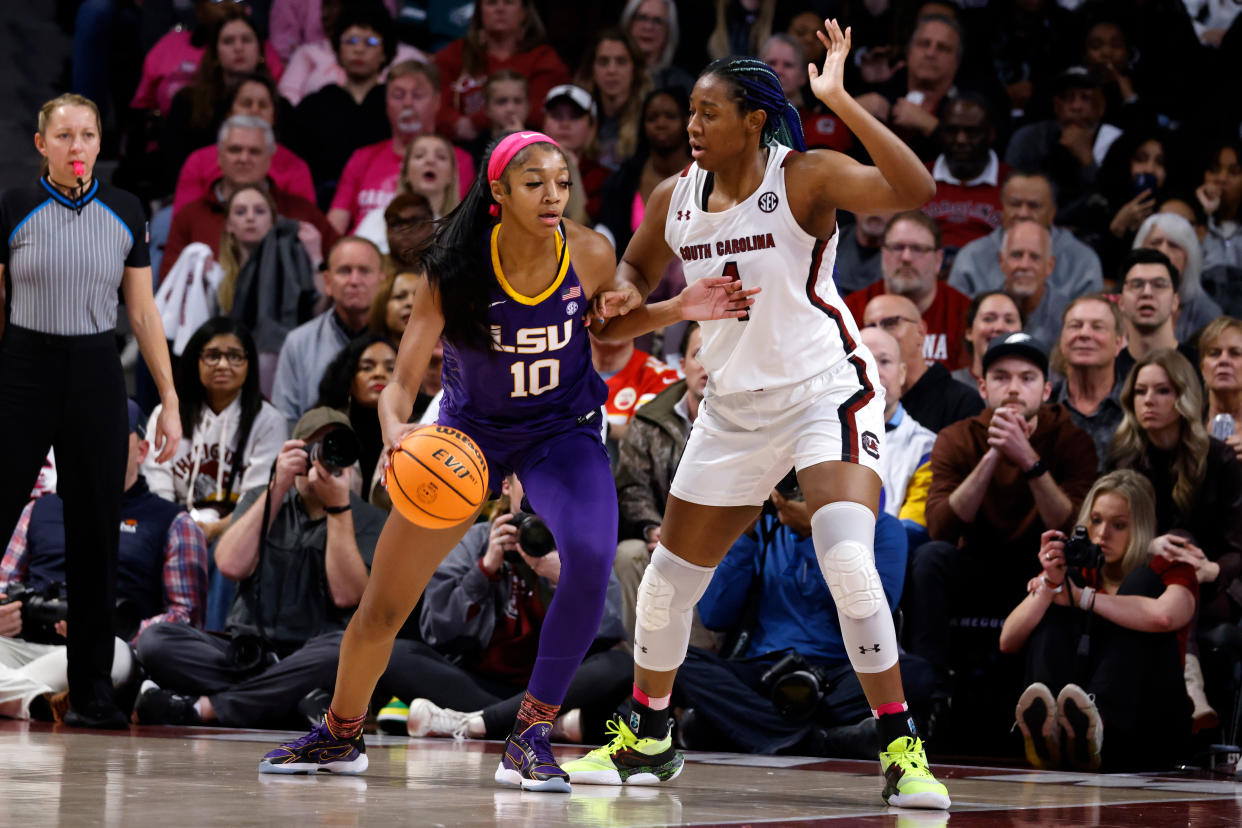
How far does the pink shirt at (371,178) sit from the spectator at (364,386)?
7.99ft

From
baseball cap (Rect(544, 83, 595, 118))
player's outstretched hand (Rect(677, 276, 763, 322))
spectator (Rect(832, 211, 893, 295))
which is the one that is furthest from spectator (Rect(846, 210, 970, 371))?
player's outstretched hand (Rect(677, 276, 763, 322))

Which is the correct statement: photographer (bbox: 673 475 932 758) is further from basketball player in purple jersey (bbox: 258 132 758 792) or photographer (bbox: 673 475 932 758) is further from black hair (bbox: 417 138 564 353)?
black hair (bbox: 417 138 564 353)

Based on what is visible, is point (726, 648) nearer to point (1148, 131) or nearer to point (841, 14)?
point (1148, 131)

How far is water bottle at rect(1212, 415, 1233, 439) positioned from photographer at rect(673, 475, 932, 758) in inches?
59.9

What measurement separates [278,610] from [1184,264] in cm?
468

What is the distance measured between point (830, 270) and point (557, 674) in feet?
4.36

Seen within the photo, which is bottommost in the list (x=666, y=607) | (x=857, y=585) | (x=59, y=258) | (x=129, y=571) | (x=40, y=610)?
(x=40, y=610)

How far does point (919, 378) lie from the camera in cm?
734

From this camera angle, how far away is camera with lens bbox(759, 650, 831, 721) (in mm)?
5879

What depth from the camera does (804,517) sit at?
6.10 m

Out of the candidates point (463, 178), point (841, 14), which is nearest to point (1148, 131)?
point (841, 14)

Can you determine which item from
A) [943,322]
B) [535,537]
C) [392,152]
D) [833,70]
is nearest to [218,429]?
[535,537]

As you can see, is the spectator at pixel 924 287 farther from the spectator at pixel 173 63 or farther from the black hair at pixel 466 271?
the spectator at pixel 173 63

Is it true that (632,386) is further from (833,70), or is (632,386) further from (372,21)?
(372,21)
